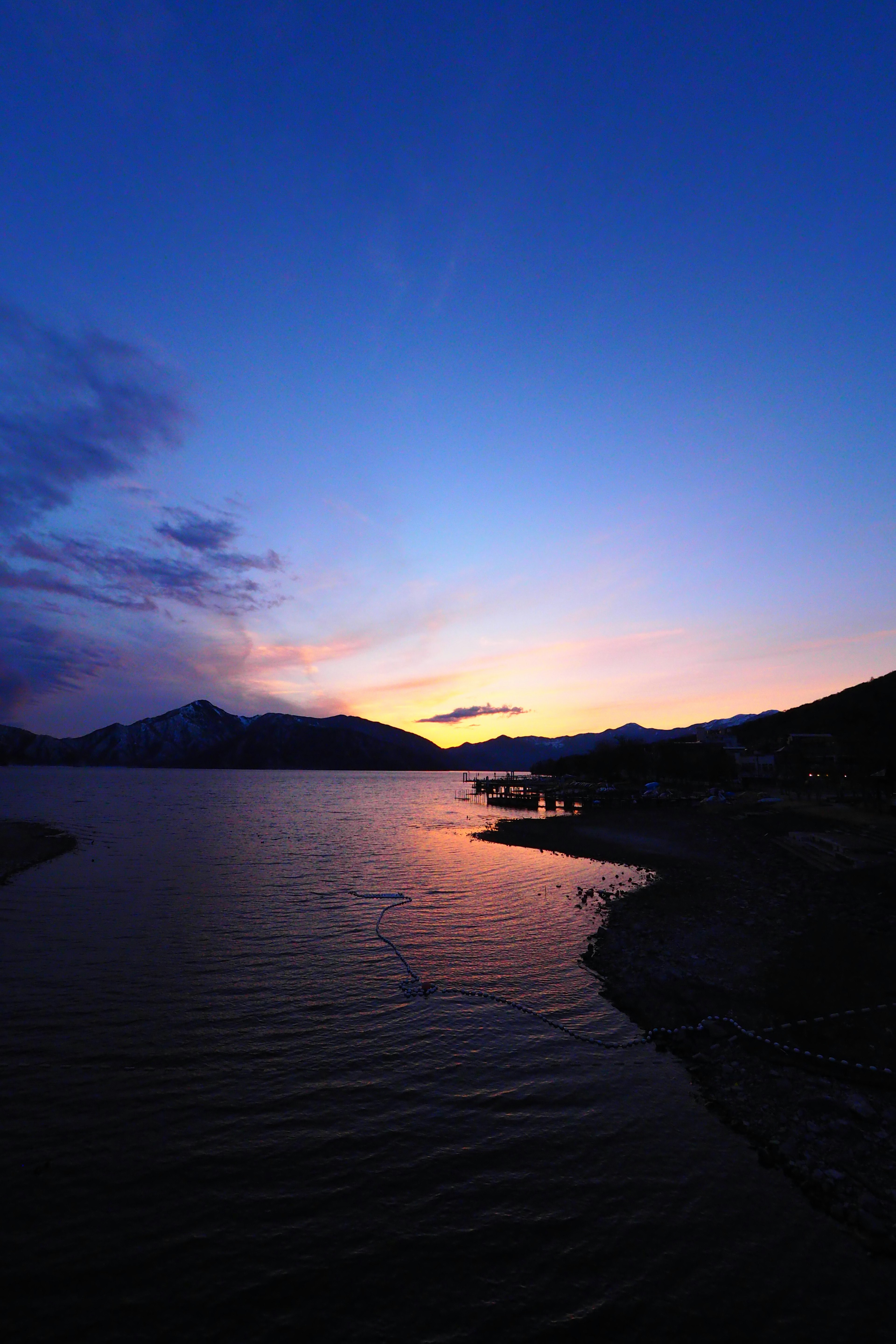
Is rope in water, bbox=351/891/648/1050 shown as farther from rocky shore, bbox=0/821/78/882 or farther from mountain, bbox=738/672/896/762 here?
mountain, bbox=738/672/896/762

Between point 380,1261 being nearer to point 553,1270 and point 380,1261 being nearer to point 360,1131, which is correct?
point 553,1270

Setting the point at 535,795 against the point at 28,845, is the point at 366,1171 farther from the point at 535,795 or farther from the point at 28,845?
the point at 535,795

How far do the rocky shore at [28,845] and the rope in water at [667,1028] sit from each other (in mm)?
30164

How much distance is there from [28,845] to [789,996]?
54.7m

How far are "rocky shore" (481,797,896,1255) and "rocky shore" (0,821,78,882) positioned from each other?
122 ft

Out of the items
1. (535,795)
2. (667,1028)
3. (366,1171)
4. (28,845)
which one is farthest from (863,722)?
(28,845)

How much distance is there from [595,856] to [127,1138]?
44.0 metres

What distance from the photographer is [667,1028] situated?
16.8 metres

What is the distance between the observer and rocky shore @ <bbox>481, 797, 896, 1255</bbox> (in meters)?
11.0

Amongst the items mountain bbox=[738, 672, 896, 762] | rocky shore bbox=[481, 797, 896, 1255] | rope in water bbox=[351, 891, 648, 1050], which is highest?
mountain bbox=[738, 672, 896, 762]

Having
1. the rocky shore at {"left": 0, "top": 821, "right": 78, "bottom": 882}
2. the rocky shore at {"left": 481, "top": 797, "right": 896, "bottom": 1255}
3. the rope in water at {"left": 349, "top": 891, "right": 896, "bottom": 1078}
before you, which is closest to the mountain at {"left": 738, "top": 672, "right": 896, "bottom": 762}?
the rocky shore at {"left": 481, "top": 797, "right": 896, "bottom": 1255}

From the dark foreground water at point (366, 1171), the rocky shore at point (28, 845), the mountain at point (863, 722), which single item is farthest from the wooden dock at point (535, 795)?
the dark foreground water at point (366, 1171)

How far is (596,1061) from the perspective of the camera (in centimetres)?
1534

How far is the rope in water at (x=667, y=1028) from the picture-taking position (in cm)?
1376
